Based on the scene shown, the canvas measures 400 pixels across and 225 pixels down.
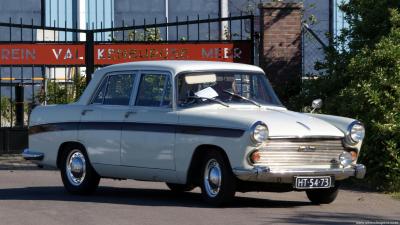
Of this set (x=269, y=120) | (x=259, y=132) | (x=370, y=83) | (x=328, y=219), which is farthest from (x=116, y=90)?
(x=370, y=83)

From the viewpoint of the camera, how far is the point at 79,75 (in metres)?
20.7

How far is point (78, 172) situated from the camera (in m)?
12.5

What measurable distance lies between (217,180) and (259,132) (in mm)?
832

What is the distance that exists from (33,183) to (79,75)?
6269mm

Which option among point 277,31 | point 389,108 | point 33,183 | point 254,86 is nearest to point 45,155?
point 33,183

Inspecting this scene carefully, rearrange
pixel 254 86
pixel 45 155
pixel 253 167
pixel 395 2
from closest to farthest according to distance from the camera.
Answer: pixel 253 167
pixel 254 86
pixel 45 155
pixel 395 2

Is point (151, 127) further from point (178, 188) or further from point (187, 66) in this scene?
point (178, 188)

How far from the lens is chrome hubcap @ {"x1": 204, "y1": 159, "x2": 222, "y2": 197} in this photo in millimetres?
10836

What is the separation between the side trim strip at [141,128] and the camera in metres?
10.7

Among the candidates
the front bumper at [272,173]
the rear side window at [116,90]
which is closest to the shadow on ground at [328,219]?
the front bumper at [272,173]

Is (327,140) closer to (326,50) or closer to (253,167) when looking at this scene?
(253,167)

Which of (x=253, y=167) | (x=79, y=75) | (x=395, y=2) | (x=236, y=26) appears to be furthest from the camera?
(x=236, y=26)

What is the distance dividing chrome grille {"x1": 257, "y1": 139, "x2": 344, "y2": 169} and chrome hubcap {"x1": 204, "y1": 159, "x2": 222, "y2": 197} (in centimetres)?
61

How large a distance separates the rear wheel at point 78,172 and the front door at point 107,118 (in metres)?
0.23
